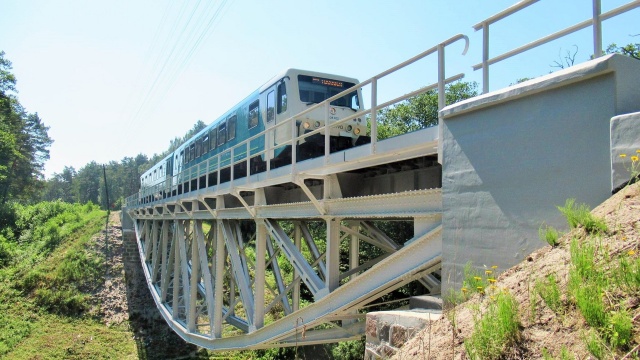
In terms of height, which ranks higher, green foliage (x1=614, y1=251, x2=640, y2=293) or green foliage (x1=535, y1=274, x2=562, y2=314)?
green foliage (x1=614, y1=251, x2=640, y2=293)

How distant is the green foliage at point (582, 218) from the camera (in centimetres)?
264

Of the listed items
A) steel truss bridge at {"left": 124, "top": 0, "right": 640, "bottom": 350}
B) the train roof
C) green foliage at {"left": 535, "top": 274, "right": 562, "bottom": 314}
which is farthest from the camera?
the train roof

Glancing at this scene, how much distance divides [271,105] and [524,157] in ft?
27.3

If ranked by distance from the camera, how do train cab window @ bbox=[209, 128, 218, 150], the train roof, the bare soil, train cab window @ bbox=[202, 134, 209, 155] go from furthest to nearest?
the bare soil → train cab window @ bbox=[202, 134, 209, 155] → train cab window @ bbox=[209, 128, 218, 150] → the train roof

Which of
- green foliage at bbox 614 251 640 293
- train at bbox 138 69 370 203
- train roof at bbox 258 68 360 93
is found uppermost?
train roof at bbox 258 68 360 93

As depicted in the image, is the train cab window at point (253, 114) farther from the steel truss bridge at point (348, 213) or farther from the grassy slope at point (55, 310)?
the grassy slope at point (55, 310)

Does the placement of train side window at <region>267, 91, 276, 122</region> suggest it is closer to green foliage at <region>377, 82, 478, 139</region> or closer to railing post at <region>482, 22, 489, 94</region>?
railing post at <region>482, 22, 489, 94</region>

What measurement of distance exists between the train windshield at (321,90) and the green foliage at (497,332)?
847cm

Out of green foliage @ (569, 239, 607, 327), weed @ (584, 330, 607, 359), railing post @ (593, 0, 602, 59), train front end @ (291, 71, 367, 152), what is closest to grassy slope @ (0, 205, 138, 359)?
train front end @ (291, 71, 367, 152)

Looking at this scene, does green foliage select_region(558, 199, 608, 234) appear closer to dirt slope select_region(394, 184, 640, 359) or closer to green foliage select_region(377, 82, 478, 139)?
dirt slope select_region(394, 184, 640, 359)

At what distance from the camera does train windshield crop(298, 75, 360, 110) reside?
1067 centimetres

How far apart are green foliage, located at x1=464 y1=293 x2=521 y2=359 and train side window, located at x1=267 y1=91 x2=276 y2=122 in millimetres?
8724

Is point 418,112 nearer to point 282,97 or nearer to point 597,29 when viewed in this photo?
point 282,97

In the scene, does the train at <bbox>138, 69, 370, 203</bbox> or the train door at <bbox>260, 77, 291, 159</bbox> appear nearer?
the train at <bbox>138, 69, 370, 203</bbox>
